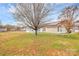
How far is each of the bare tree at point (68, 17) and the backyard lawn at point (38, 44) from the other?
8 centimetres

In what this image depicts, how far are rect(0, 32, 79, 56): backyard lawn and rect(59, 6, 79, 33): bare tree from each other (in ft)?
0.26

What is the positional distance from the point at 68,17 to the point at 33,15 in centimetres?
30

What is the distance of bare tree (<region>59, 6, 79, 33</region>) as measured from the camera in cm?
140

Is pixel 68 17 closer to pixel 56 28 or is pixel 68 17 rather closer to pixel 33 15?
pixel 56 28

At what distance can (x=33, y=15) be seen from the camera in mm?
1399

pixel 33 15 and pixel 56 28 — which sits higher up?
pixel 33 15

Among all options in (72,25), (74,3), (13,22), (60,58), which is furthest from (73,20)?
(13,22)

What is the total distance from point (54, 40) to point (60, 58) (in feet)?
0.52

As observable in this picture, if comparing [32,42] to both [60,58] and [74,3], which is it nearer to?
[60,58]

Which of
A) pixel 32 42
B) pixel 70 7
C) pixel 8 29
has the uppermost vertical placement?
pixel 70 7

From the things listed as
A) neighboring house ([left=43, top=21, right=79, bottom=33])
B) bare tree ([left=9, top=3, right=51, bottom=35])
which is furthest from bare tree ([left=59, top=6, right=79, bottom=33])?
bare tree ([left=9, top=3, right=51, bottom=35])

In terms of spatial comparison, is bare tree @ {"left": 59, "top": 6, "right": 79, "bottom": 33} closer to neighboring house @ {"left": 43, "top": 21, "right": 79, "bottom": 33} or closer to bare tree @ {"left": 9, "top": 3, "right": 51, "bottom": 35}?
neighboring house @ {"left": 43, "top": 21, "right": 79, "bottom": 33}

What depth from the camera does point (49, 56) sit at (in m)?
1.35

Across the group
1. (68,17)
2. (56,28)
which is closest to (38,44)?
(56,28)
